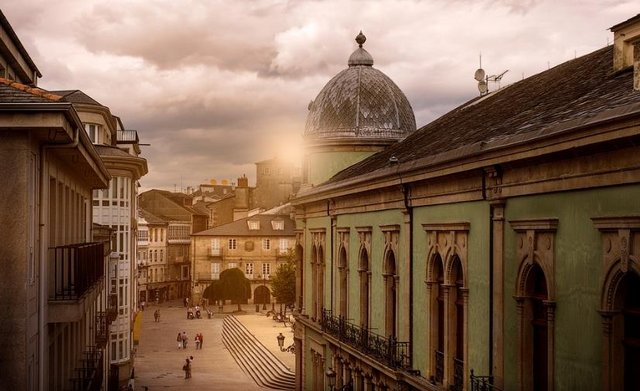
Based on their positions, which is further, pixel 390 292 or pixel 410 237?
pixel 390 292

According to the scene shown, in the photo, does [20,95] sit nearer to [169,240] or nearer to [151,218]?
[151,218]

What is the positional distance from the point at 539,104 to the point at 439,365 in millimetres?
6072

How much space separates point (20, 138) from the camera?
12.5 meters

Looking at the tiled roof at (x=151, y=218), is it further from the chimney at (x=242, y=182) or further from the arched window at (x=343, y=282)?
the arched window at (x=343, y=282)

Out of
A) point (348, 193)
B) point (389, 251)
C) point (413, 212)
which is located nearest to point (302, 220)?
point (348, 193)

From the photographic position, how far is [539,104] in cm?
1831

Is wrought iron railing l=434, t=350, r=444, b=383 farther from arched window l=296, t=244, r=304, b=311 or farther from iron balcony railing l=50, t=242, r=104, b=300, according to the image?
arched window l=296, t=244, r=304, b=311

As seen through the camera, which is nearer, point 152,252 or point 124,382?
point 124,382

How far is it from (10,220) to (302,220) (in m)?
23.7

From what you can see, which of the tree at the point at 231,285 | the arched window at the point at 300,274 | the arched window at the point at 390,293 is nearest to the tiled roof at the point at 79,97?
the arched window at the point at 300,274

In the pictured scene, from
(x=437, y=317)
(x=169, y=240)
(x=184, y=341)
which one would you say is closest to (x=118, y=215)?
(x=184, y=341)

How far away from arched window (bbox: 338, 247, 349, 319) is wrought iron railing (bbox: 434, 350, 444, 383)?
8924mm

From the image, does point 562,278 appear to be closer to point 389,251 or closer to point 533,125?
point 533,125

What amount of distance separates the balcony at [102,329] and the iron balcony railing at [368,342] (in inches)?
285
